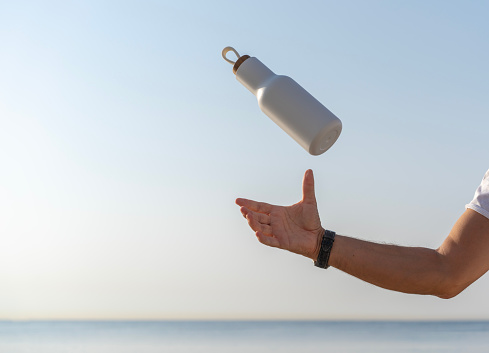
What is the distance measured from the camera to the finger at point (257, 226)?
1.74 m

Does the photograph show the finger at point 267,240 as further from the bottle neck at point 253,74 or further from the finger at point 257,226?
the bottle neck at point 253,74

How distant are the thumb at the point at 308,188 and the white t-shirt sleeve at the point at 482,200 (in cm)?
43

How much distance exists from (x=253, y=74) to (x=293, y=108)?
154 mm

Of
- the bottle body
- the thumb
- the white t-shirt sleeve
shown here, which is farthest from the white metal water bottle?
the white t-shirt sleeve

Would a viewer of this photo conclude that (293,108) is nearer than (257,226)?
Yes

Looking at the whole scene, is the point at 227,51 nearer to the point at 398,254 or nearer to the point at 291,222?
the point at 291,222

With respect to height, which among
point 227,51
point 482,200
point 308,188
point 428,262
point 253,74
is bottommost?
point 428,262

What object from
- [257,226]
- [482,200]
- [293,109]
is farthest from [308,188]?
[482,200]

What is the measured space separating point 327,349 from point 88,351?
5489 mm

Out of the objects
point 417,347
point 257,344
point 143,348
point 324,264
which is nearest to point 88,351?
point 143,348

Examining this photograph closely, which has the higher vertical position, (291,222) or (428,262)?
(291,222)

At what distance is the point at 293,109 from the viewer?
159 cm

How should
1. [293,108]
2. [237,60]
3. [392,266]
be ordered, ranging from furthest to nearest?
[392,266] → [237,60] → [293,108]

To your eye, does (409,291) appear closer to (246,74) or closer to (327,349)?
(246,74)
